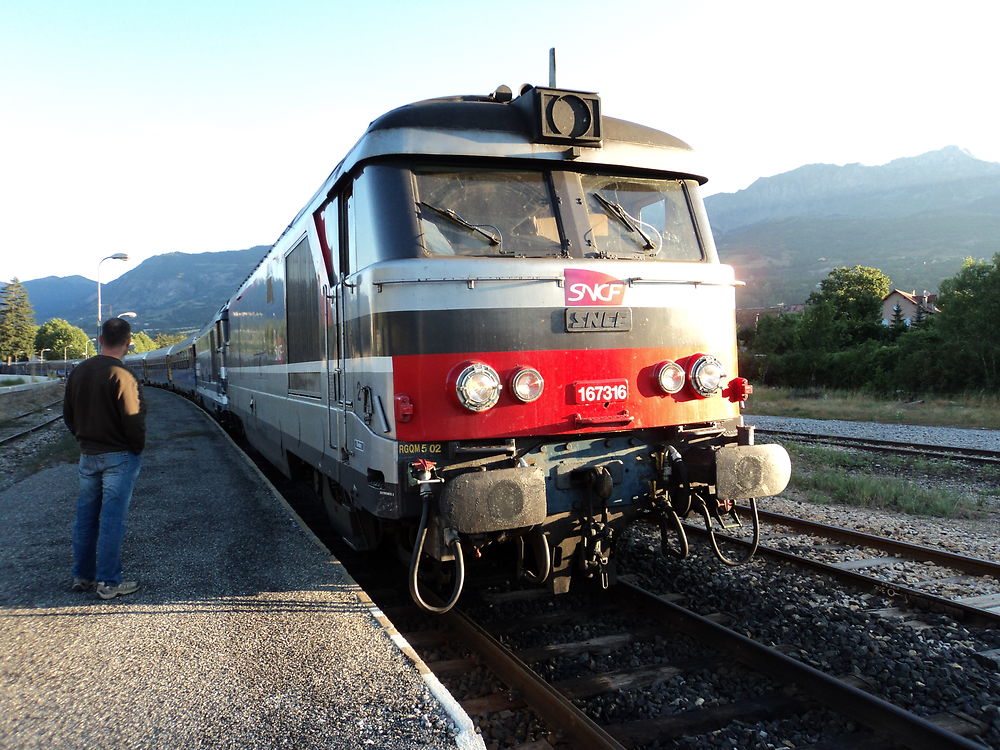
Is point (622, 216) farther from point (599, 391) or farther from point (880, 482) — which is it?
point (880, 482)

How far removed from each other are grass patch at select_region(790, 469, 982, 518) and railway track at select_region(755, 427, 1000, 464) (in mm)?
2902

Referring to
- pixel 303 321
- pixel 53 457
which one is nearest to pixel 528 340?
pixel 303 321

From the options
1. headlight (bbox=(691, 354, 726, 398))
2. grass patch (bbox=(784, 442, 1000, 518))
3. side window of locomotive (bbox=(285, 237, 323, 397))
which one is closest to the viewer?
headlight (bbox=(691, 354, 726, 398))

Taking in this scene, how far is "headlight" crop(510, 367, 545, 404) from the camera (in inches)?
172

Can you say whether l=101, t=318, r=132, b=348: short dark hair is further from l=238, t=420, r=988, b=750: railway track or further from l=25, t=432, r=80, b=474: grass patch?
l=25, t=432, r=80, b=474: grass patch

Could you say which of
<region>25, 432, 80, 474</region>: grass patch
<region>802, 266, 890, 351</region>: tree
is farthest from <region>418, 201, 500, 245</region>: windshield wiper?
<region>802, 266, 890, 351</region>: tree

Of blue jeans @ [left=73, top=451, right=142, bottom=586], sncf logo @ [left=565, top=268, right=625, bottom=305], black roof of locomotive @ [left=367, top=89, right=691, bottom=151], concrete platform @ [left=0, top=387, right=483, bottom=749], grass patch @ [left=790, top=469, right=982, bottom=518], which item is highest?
black roof of locomotive @ [left=367, top=89, right=691, bottom=151]

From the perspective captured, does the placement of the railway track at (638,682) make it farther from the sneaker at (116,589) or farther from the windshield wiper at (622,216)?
the windshield wiper at (622,216)

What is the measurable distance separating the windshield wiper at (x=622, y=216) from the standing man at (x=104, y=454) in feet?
11.8

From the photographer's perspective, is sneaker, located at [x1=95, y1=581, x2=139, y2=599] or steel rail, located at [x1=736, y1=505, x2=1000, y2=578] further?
steel rail, located at [x1=736, y1=505, x2=1000, y2=578]

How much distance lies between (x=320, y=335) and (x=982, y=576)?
580 centimetres

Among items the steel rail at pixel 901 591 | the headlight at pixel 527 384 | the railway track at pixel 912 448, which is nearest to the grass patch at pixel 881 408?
the railway track at pixel 912 448

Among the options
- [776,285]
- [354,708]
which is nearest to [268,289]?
[354,708]

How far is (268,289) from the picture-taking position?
8.81m
